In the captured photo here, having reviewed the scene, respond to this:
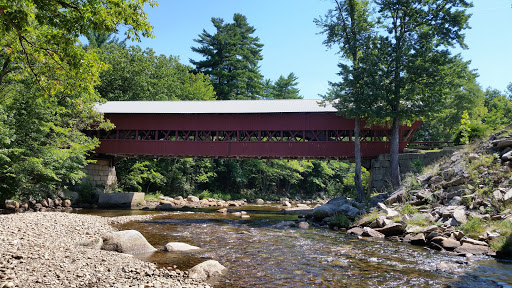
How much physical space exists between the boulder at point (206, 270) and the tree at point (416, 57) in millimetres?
12155

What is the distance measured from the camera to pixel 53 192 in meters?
15.7

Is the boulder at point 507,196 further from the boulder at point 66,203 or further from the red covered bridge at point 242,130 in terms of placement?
the boulder at point 66,203

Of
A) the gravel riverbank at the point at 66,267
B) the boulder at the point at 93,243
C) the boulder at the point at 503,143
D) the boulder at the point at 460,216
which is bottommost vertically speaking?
the boulder at the point at 93,243

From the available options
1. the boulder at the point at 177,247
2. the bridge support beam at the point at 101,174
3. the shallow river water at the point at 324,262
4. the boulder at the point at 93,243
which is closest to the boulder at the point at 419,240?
the shallow river water at the point at 324,262

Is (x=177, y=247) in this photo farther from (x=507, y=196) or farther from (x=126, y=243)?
(x=507, y=196)

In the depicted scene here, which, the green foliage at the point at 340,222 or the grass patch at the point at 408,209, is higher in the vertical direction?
the grass patch at the point at 408,209

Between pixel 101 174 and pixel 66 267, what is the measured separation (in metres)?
17.2

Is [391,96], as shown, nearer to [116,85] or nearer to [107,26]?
[107,26]

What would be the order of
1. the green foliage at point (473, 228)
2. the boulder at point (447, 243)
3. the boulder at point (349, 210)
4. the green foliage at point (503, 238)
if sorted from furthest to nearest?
the boulder at point (349, 210) < the green foliage at point (473, 228) < the boulder at point (447, 243) < the green foliage at point (503, 238)

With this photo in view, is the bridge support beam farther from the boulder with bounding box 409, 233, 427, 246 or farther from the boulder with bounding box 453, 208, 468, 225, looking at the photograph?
the boulder with bounding box 453, 208, 468, 225

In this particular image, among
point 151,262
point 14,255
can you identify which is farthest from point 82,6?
point 151,262

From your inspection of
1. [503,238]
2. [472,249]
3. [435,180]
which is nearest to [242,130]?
[435,180]

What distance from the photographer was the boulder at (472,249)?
6505mm

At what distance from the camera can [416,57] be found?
14875mm
